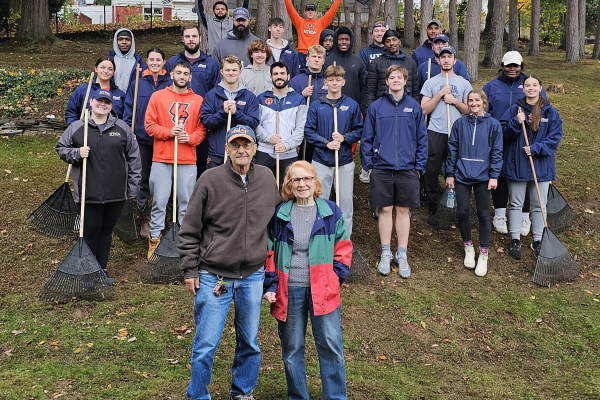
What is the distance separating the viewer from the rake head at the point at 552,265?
7.45 metres

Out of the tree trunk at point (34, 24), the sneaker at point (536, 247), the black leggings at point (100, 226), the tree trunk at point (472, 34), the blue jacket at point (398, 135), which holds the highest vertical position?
the tree trunk at point (34, 24)

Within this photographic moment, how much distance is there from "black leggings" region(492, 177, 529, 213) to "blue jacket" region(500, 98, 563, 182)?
380 mm

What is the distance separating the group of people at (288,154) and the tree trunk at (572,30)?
14620 mm

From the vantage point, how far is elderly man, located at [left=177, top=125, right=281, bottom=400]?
4.32 m

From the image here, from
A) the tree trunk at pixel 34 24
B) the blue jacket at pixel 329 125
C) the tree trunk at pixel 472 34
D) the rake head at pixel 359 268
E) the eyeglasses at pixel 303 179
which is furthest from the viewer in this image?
the tree trunk at pixel 34 24

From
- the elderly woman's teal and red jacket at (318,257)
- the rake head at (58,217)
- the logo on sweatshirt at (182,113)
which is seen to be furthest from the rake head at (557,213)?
the rake head at (58,217)

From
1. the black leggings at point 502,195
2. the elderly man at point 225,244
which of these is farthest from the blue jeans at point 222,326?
the black leggings at point 502,195

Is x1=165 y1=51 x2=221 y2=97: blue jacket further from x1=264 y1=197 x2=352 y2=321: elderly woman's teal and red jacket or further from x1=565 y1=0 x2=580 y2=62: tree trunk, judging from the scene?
x1=565 y1=0 x2=580 y2=62: tree trunk

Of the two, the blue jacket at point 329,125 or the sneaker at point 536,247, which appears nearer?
the blue jacket at point 329,125

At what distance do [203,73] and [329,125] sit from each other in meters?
1.81

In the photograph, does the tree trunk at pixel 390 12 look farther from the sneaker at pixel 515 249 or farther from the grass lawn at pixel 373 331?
the sneaker at pixel 515 249

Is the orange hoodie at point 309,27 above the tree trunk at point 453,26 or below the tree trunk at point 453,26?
below

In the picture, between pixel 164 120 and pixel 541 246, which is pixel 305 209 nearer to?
pixel 164 120

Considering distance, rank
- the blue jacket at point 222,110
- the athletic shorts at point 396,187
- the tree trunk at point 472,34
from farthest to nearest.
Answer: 1. the tree trunk at point 472,34
2. the athletic shorts at point 396,187
3. the blue jacket at point 222,110
